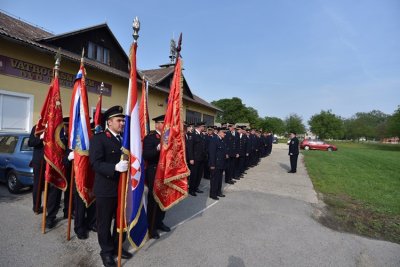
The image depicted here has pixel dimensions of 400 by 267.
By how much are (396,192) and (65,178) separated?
10.1 meters

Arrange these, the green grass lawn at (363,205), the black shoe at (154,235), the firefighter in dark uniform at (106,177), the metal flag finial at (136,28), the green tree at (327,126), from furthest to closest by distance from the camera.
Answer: the green tree at (327,126) < the green grass lawn at (363,205) < the black shoe at (154,235) < the metal flag finial at (136,28) < the firefighter in dark uniform at (106,177)

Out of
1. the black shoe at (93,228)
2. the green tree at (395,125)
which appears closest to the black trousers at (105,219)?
the black shoe at (93,228)

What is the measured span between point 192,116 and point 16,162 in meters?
18.4

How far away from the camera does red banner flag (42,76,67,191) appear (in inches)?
180

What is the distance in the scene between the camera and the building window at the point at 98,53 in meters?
13.6

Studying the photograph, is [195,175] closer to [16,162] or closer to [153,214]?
[153,214]

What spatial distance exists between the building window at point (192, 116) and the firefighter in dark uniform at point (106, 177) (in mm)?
18632

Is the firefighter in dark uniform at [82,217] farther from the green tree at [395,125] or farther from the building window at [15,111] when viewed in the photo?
the green tree at [395,125]

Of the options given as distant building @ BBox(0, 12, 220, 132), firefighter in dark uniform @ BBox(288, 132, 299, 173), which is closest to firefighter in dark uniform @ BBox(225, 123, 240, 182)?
firefighter in dark uniform @ BBox(288, 132, 299, 173)

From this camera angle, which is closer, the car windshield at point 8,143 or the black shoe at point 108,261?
the black shoe at point 108,261

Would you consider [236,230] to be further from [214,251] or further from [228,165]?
[228,165]

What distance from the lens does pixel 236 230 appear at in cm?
481

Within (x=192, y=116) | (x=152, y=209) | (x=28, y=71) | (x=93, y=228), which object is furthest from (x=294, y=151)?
(x=192, y=116)

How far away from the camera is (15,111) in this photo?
973 cm
